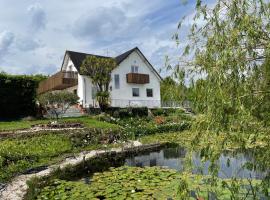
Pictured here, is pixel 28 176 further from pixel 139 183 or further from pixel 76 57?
pixel 76 57

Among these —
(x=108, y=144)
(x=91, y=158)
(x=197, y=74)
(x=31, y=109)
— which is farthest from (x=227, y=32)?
(x=31, y=109)

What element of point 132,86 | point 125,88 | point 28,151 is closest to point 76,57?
point 125,88

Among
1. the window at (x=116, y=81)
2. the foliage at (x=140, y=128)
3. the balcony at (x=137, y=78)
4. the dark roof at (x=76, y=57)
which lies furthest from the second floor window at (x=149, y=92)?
the foliage at (x=140, y=128)

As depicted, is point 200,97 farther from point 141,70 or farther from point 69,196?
point 141,70

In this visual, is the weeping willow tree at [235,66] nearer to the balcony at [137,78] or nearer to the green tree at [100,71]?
the green tree at [100,71]

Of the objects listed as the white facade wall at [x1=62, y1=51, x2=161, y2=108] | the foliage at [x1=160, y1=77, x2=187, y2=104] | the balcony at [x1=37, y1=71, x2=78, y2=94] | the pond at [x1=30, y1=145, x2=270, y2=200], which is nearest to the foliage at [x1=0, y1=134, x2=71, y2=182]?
the pond at [x1=30, y1=145, x2=270, y2=200]

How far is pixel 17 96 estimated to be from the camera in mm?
34031

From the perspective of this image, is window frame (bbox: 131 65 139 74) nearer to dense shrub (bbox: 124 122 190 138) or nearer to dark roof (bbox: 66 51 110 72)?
dark roof (bbox: 66 51 110 72)

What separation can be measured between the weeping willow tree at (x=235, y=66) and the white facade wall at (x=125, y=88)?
34854mm

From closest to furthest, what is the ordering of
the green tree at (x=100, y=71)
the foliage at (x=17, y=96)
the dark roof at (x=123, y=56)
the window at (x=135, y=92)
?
the foliage at (x=17, y=96), the green tree at (x=100, y=71), the dark roof at (x=123, y=56), the window at (x=135, y=92)

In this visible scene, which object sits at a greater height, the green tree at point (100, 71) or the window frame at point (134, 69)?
the window frame at point (134, 69)

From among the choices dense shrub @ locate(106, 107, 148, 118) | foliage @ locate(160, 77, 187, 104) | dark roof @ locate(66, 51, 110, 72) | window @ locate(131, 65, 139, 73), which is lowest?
dense shrub @ locate(106, 107, 148, 118)

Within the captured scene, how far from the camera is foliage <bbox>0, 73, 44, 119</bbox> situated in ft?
110

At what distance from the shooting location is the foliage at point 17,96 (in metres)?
33.6
